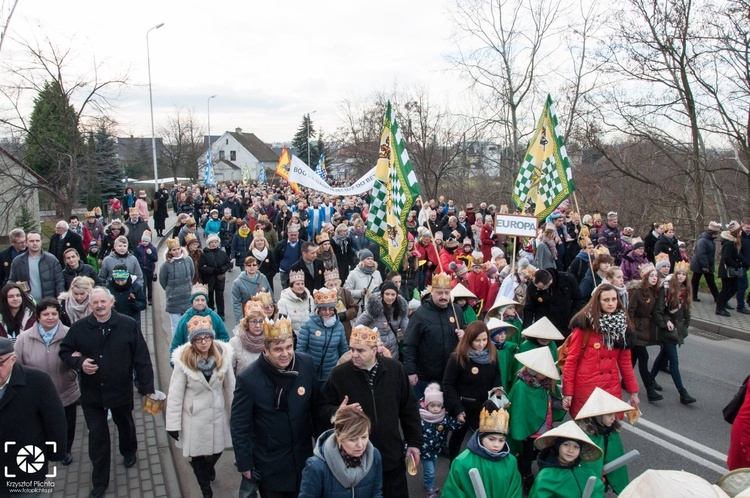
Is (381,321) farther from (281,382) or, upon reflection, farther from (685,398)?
(685,398)

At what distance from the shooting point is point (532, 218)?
8.50 meters

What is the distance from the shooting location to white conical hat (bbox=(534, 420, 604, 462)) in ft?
12.3

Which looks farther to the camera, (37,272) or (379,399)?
(37,272)

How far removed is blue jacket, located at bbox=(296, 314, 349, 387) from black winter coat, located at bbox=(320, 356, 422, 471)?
144 cm

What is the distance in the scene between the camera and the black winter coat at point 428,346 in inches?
221

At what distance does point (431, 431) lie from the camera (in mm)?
4996

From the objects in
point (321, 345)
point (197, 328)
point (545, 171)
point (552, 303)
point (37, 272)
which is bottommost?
point (321, 345)

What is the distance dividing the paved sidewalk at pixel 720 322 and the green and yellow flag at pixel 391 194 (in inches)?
286

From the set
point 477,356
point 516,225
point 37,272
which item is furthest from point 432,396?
point 37,272

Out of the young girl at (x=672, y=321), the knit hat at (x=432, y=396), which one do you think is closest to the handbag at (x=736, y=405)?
the knit hat at (x=432, y=396)

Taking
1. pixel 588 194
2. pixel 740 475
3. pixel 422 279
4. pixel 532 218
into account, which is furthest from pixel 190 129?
pixel 740 475

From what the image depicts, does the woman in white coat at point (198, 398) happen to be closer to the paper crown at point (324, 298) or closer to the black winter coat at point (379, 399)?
the paper crown at point (324, 298)

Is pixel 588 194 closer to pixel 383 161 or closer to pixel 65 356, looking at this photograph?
pixel 383 161

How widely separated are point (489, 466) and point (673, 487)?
183cm
